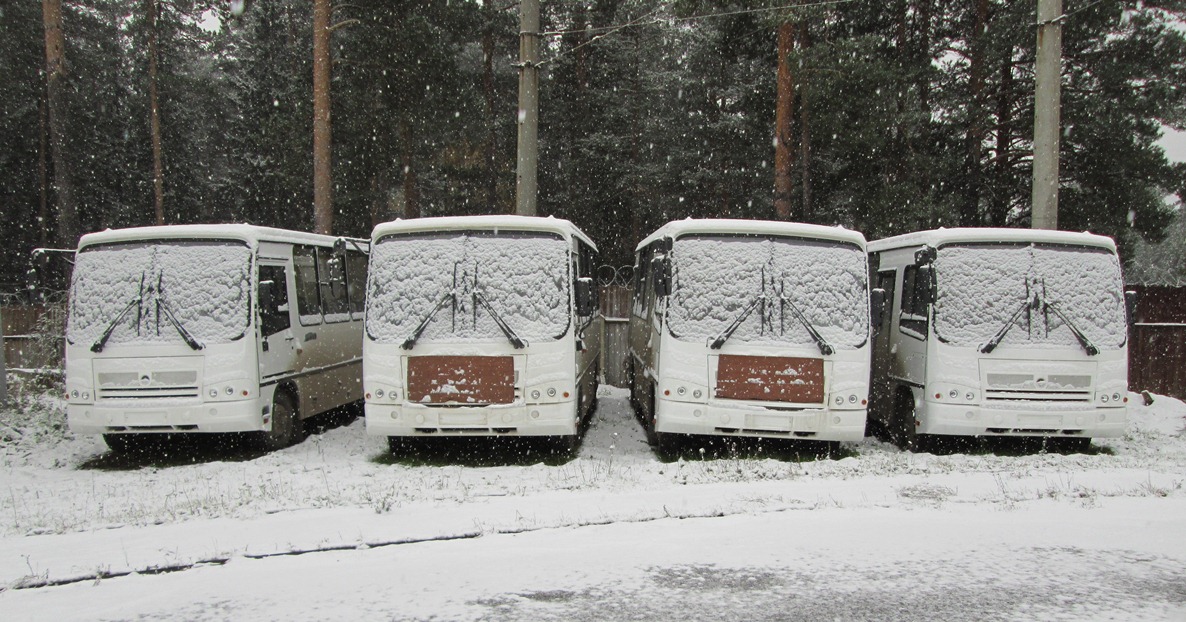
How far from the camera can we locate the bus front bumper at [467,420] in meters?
10.0

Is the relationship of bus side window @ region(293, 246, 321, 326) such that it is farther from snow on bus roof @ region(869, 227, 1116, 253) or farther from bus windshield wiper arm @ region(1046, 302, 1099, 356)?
bus windshield wiper arm @ region(1046, 302, 1099, 356)

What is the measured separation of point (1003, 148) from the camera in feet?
73.6

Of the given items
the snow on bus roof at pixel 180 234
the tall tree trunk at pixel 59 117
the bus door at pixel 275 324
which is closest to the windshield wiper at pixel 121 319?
the snow on bus roof at pixel 180 234

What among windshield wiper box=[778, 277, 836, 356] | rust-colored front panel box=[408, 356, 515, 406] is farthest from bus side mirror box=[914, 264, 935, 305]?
rust-colored front panel box=[408, 356, 515, 406]

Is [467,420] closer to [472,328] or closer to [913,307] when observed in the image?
[472,328]

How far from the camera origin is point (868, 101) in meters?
20.2

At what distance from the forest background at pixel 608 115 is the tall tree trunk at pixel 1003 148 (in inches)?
2.9

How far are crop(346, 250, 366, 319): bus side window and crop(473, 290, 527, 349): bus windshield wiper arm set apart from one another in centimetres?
480

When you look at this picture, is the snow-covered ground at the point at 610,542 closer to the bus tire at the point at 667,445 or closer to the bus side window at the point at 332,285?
the bus tire at the point at 667,445

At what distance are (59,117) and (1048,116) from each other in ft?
83.8

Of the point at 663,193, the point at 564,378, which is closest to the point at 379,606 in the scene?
the point at 564,378

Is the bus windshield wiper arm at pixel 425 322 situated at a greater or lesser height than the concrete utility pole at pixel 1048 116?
lesser

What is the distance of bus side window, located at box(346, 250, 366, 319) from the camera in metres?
14.5

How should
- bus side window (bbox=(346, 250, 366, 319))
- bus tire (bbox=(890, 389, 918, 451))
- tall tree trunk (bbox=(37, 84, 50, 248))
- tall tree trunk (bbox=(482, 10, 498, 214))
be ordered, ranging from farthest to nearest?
tall tree trunk (bbox=(37, 84, 50, 248)) → tall tree trunk (bbox=(482, 10, 498, 214)) → bus side window (bbox=(346, 250, 366, 319)) → bus tire (bbox=(890, 389, 918, 451))
